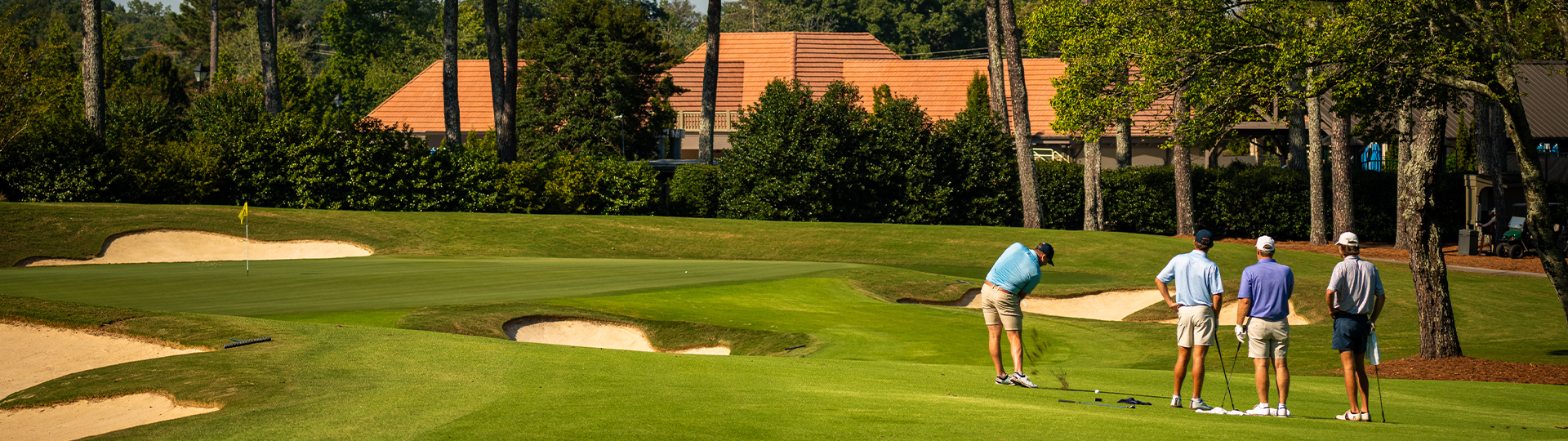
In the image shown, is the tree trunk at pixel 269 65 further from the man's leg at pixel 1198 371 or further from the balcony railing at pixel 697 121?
the man's leg at pixel 1198 371

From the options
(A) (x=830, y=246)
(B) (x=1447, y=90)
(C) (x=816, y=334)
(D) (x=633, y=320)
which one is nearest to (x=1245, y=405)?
(C) (x=816, y=334)

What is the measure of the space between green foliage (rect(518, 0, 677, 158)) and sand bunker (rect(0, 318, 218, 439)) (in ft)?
112

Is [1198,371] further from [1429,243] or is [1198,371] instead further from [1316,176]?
[1316,176]

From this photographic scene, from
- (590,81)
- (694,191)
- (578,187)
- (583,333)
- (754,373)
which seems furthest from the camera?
(590,81)

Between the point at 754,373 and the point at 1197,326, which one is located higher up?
the point at 1197,326

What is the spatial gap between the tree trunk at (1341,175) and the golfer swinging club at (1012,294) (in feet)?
86.8

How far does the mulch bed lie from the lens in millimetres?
13198

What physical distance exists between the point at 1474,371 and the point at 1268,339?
609 cm

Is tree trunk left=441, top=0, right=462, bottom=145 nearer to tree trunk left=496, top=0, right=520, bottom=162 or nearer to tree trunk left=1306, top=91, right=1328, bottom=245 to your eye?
tree trunk left=496, top=0, right=520, bottom=162

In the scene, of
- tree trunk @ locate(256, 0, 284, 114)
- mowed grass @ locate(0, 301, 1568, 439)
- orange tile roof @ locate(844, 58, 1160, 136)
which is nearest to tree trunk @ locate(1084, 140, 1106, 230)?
orange tile roof @ locate(844, 58, 1160, 136)

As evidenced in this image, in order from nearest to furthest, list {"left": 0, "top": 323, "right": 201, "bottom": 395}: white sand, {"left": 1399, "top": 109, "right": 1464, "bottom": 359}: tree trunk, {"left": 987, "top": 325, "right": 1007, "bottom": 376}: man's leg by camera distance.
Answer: {"left": 0, "top": 323, "right": 201, "bottom": 395}: white sand, {"left": 987, "top": 325, "right": 1007, "bottom": 376}: man's leg, {"left": 1399, "top": 109, "right": 1464, "bottom": 359}: tree trunk

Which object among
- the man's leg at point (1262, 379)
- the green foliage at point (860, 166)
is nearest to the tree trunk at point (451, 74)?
the green foliage at point (860, 166)

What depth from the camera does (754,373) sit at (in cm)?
1055

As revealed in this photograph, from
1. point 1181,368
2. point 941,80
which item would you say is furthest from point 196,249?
point 941,80
